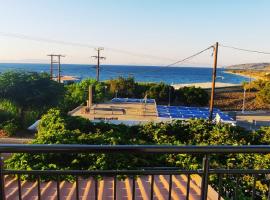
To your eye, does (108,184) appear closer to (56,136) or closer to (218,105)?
(56,136)

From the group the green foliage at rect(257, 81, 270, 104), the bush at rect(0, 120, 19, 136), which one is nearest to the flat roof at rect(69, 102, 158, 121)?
the bush at rect(0, 120, 19, 136)

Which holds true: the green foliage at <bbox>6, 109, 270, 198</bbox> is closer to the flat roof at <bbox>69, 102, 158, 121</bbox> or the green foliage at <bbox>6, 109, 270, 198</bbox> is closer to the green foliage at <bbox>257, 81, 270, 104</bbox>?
the flat roof at <bbox>69, 102, 158, 121</bbox>

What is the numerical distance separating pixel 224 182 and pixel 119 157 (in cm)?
236

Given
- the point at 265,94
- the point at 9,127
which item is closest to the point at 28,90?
the point at 9,127

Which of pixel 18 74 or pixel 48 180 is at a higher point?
pixel 18 74

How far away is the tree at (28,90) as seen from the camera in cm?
1923

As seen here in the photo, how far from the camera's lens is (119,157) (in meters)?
7.20

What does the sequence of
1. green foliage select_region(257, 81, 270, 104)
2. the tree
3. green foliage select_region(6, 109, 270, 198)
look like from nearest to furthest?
1. green foliage select_region(6, 109, 270, 198)
2. the tree
3. green foliage select_region(257, 81, 270, 104)

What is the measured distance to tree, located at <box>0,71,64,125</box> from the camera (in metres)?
19.2

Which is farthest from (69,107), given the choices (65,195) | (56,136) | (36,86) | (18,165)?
(65,195)

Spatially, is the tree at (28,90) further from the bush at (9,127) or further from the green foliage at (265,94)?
the green foliage at (265,94)

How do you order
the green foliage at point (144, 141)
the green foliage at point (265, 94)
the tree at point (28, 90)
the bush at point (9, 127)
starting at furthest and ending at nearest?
1. the green foliage at point (265, 94)
2. the tree at point (28, 90)
3. the bush at point (9, 127)
4. the green foliage at point (144, 141)

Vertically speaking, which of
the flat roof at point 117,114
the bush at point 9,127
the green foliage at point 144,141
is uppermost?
the green foliage at point 144,141

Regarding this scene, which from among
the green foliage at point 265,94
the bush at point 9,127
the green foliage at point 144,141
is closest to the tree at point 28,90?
the bush at point 9,127
